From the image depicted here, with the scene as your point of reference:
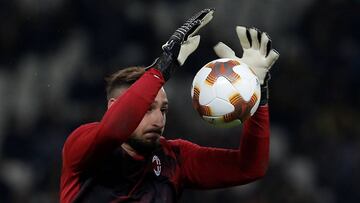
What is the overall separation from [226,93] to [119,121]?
469mm

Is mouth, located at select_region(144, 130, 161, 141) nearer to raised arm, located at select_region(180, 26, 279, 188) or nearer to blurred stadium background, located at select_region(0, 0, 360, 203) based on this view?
raised arm, located at select_region(180, 26, 279, 188)

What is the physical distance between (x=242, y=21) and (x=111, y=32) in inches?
37.3

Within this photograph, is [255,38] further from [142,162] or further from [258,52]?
[142,162]

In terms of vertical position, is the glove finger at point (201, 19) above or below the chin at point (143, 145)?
above

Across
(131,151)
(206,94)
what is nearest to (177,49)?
(206,94)

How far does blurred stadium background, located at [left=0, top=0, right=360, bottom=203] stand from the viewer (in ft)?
20.4

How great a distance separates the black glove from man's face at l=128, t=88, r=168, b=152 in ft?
0.49

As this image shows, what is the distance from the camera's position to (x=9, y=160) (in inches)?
242

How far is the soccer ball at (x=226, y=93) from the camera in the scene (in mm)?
3521

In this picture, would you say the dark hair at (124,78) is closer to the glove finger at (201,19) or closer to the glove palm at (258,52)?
the glove finger at (201,19)

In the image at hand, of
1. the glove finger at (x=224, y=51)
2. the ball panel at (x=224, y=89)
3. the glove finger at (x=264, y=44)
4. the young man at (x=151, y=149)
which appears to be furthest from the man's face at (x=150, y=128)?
the glove finger at (x=264, y=44)

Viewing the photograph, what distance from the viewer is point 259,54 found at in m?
3.71

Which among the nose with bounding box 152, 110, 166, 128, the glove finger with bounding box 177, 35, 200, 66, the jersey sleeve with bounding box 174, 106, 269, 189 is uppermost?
the glove finger with bounding box 177, 35, 200, 66

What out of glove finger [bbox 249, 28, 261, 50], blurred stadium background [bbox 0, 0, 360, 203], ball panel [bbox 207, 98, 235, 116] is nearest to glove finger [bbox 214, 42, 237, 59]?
glove finger [bbox 249, 28, 261, 50]
